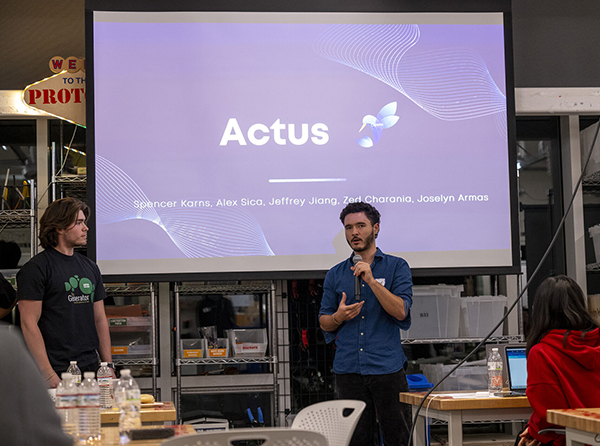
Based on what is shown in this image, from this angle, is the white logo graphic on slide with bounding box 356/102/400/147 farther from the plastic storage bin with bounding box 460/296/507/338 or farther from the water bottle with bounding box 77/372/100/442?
the water bottle with bounding box 77/372/100/442

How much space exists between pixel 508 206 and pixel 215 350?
2272 mm

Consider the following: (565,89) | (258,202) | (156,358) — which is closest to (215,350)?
(156,358)

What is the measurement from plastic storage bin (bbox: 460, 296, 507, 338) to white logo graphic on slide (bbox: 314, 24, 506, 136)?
48.8 inches

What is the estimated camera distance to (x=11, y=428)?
4.32 ft

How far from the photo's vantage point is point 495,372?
11.2ft

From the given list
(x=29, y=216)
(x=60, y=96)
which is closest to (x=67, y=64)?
(x=60, y=96)

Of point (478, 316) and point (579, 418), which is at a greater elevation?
point (478, 316)

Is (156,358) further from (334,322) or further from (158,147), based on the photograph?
(334,322)

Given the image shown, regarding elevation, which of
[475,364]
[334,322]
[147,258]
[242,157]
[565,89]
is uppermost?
[565,89]

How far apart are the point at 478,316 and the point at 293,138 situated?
6.11ft

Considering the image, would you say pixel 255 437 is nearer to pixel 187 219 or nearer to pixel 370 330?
pixel 370 330

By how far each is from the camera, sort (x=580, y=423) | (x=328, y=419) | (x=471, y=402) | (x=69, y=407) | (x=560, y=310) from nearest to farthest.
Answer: (x=69, y=407) → (x=580, y=423) → (x=328, y=419) → (x=560, y=310) → (x=471, y=402)

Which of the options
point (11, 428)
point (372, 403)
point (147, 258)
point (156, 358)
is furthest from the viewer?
point (156, 358)

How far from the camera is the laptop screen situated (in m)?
3.44
